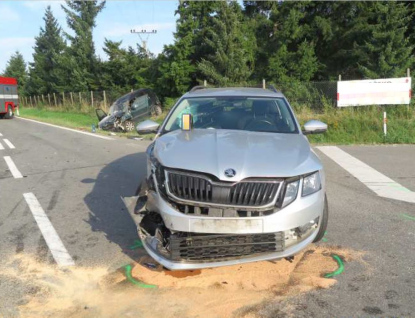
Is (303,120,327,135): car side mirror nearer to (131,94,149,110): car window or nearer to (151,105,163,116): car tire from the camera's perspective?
(131,94,149,110): car window

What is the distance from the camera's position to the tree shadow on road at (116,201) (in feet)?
15.6

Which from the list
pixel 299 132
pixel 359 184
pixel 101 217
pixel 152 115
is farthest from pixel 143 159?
pixel 152 115

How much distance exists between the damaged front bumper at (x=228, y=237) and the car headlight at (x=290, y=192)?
41mm

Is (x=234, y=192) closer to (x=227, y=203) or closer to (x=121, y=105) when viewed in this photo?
(x=227, y=203)

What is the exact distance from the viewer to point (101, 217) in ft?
17.9

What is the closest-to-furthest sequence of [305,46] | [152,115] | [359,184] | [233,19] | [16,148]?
[359,184] → [16,148] → [152,115] → [233,19] → [305,46]

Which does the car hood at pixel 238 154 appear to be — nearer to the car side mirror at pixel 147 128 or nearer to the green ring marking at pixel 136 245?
the car side mirror at pixel 147 128

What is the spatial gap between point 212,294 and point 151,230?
805 millimetres

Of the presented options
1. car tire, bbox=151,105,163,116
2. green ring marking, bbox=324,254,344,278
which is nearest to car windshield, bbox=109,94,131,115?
car tire, bbox=151,105,163,116

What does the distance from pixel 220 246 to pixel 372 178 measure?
528cm

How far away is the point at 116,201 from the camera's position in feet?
20.3

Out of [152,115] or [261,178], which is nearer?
[261,178]

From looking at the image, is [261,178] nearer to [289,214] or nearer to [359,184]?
[289,214]

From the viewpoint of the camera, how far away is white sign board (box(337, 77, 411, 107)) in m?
14.0
